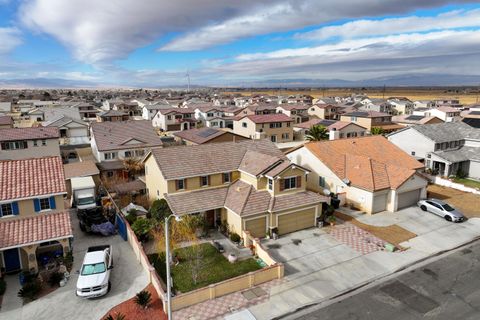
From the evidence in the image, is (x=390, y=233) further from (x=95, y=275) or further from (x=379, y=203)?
(x=95, y=275)

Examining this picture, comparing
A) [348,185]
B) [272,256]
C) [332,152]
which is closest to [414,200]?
[348,185]

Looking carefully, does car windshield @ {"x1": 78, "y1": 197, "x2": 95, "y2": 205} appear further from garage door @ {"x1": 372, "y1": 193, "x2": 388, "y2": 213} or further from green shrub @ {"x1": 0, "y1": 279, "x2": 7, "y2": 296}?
garage door @ {"x1": 372, "y1": 193, "x2": 388, "y2": 213}

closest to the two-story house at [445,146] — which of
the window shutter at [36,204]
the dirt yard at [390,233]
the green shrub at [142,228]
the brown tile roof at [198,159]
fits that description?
the dirt yard at [390,233]

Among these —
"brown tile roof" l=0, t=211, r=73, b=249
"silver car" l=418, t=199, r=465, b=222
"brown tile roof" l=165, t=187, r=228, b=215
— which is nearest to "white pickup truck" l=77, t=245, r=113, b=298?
"brown tile roof" l=0, t=211, r=73, b=249

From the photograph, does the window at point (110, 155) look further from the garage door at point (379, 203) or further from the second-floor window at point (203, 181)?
the garage door at point (379, 203)

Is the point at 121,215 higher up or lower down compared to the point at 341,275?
higher up

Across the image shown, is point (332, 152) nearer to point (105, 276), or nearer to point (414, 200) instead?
point (414, 200)
